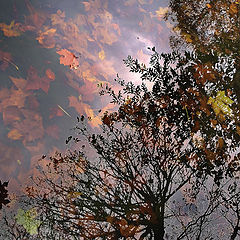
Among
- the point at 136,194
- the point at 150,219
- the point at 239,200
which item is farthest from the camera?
the point at 239,200

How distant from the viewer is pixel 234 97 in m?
6.07

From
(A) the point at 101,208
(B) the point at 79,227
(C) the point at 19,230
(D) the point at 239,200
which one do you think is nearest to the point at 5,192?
(A) the point at 101,208

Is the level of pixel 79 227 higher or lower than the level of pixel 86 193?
lower

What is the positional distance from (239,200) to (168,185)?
276cm

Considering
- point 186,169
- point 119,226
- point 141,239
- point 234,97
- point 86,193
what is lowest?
point 141,239

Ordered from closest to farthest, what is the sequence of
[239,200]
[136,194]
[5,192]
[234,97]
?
[5,192]
[234,97]
[136,194]
[239,200]

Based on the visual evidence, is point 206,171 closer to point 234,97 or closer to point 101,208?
point 234,97

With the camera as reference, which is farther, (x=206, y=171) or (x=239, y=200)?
(x=239, y=200)

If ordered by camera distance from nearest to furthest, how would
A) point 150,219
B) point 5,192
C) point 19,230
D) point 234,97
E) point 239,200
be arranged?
point 5,192
point 234,97
point 150,219
point 239,200
point 19,230

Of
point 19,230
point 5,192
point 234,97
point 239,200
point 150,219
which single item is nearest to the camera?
point 5,192

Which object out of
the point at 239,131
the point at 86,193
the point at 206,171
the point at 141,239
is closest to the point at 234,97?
the point at 239,131

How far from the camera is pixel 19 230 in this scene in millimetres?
17844

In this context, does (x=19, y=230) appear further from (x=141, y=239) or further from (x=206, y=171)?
(x=206, y=171)

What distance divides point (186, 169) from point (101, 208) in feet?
10.3
